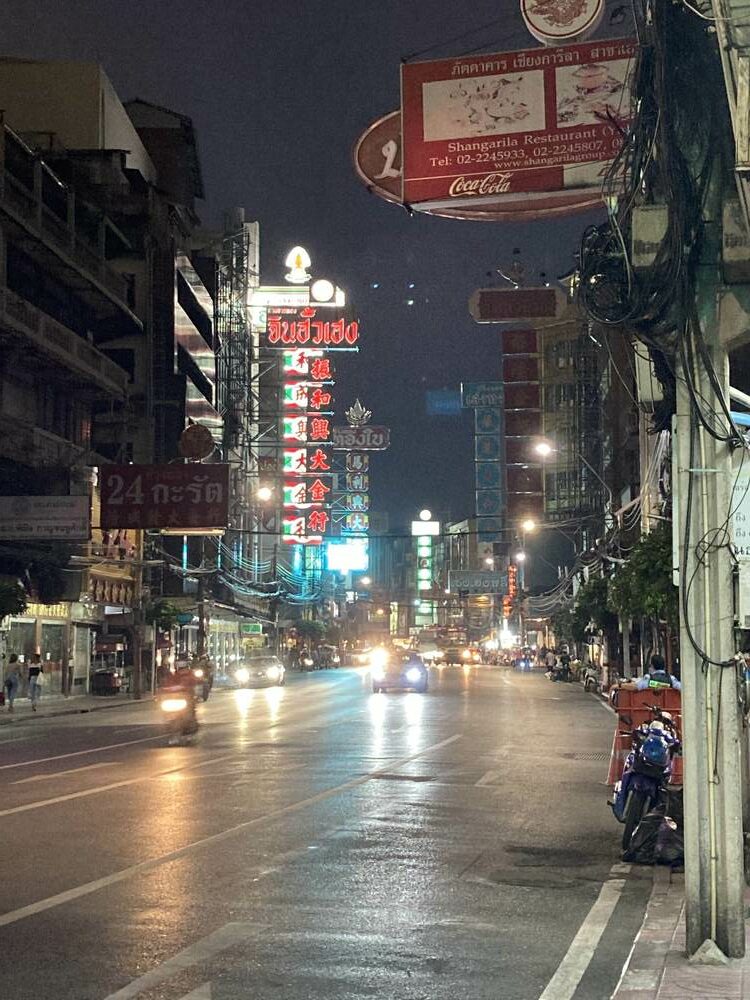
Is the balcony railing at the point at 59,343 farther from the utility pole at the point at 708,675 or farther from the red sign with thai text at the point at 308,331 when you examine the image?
the utility pole at the point at 708,675

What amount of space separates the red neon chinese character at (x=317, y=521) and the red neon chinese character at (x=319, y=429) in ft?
15.3

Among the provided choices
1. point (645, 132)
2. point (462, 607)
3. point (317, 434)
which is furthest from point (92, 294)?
point (462, 607)

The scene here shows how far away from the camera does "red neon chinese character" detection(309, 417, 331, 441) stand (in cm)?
7362

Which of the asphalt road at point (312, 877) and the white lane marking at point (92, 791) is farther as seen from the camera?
the white lane marking at point (92, 791)

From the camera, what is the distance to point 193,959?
24.4ft

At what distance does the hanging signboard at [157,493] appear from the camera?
126ft

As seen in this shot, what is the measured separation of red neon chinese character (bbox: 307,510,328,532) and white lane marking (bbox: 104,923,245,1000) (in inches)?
2579

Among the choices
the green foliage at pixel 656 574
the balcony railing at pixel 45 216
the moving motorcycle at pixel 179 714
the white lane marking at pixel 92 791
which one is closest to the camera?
the white lane marking at pixel 92 791

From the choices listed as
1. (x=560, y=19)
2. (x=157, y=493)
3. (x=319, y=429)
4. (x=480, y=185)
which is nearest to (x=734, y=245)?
(x=480, y=185)

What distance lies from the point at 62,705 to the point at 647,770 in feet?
110

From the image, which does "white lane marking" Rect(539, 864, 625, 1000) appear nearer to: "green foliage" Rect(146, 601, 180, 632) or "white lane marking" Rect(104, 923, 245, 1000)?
"white lane marking" Rect(104, 923, 245, 1000)

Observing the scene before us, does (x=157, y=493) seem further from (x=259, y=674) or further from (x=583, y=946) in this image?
(x=583, y=946)

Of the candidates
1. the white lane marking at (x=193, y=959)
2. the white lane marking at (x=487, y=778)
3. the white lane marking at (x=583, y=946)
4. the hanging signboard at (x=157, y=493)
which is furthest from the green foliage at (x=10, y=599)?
the white lane marking at (x=193, y=959)

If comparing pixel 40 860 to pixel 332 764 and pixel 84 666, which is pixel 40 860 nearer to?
pixel 332 764
